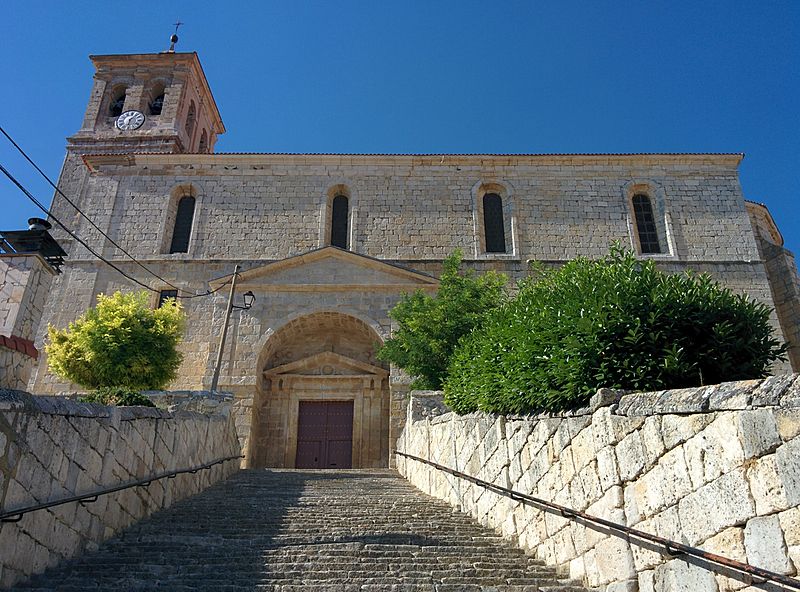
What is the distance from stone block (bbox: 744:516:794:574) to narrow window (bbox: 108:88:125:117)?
1099 inches

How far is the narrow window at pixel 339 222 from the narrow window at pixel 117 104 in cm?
1206

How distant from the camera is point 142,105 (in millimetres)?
25750

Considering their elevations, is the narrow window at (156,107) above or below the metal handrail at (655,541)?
above

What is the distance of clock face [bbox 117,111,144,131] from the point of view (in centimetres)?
2505

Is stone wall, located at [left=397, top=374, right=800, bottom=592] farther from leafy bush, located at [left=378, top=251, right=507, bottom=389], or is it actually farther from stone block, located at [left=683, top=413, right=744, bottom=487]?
leafy bush, located at [left=378, top=251, right=507, bottom=389]

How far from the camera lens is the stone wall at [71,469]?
4461mm

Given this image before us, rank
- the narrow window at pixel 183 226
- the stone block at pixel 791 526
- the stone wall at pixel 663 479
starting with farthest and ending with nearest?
the narrow window at pixel 183 226, the stone wall at pixel 663 479, the stone block at pixel 791 526

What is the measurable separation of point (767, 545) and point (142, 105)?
90.4 ft

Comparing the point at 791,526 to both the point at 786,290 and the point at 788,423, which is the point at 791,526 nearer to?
the point at 788,423

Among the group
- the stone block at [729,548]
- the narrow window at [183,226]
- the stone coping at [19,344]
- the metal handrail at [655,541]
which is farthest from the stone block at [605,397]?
the narrow window at [183,226]

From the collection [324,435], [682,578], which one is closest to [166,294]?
[324,435]

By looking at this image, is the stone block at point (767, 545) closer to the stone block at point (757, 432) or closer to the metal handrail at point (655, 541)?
the metal handrail at point (655, 541)

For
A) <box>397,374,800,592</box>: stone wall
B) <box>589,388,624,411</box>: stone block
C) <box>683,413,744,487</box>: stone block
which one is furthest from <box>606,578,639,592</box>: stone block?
<box>589,388,624,411</box>: stone block

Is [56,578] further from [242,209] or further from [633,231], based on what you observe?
[633,231]
